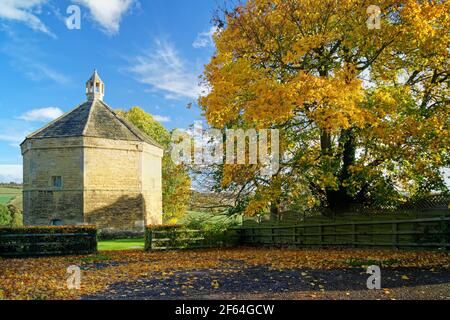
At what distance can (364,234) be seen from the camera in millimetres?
15914

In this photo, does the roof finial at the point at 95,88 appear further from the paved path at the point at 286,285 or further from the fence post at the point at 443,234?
the fence post at the point at 443,234

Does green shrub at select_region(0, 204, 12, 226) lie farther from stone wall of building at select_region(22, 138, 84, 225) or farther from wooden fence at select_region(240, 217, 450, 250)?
wooden fence at select_region(240, 217, 450, 250)

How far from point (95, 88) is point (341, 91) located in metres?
29.8

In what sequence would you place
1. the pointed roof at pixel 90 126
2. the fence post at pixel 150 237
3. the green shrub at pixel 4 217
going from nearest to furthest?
the fence post at pixel 150 237 < the pointed roof at pixel 90 126 < the green shrub at pixel 4 217

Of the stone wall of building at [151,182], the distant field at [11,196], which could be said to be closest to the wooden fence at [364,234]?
the stone wall of building at [151,182]

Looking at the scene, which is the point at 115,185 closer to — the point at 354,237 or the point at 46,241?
the point at 46,241

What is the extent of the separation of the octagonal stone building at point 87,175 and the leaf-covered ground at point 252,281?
17436 millimetres

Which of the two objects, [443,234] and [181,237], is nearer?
[443,234]

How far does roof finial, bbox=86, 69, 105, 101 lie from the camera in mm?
37125

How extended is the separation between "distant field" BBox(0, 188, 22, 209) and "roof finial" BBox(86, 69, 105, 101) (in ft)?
76.5

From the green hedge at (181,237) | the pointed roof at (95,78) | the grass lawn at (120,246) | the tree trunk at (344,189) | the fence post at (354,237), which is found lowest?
the grass lawn at (120,246)

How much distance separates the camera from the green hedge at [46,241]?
18.3m

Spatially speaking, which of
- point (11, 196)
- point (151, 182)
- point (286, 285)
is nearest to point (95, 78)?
point (151, 182)
